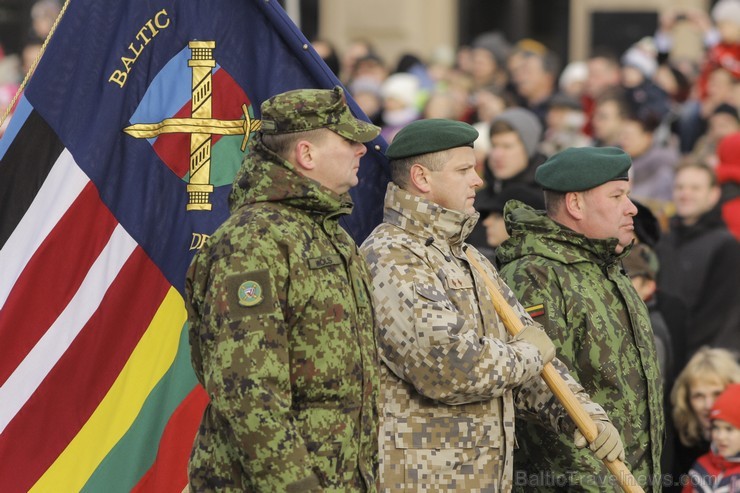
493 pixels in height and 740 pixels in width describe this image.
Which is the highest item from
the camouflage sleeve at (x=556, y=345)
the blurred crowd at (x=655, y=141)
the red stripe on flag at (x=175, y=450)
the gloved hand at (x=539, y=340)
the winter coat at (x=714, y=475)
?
the gloved hand at (x=539, y=340)

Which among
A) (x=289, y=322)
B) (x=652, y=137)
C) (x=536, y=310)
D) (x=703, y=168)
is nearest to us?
(x=289, y=322)

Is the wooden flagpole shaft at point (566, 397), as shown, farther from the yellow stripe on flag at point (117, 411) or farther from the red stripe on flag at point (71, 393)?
the red stripe on flag at point (71, 393)

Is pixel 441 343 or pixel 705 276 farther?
pixel 705 276

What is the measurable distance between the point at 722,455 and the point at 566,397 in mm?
1882

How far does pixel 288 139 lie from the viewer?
5078 millimetres

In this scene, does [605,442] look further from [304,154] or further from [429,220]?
[304,154]

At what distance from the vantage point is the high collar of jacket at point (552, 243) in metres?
6.31

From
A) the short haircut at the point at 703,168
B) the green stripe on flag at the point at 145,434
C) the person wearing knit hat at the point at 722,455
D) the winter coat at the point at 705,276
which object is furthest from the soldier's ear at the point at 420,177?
the short haircut at the point at 703,168

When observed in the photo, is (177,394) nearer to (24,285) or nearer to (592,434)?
(24,285)

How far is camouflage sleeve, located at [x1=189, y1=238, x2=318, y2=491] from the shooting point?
15.3ft

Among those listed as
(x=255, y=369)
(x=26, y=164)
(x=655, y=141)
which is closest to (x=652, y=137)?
(x=655, y=141)

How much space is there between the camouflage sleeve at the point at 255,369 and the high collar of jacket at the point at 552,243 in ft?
5.86

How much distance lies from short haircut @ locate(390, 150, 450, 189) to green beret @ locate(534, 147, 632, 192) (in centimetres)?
83

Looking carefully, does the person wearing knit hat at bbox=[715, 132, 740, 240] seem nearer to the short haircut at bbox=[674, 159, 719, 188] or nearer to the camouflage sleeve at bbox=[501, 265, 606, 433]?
the short haircut at bbox=[674, 159, 719, 188]
